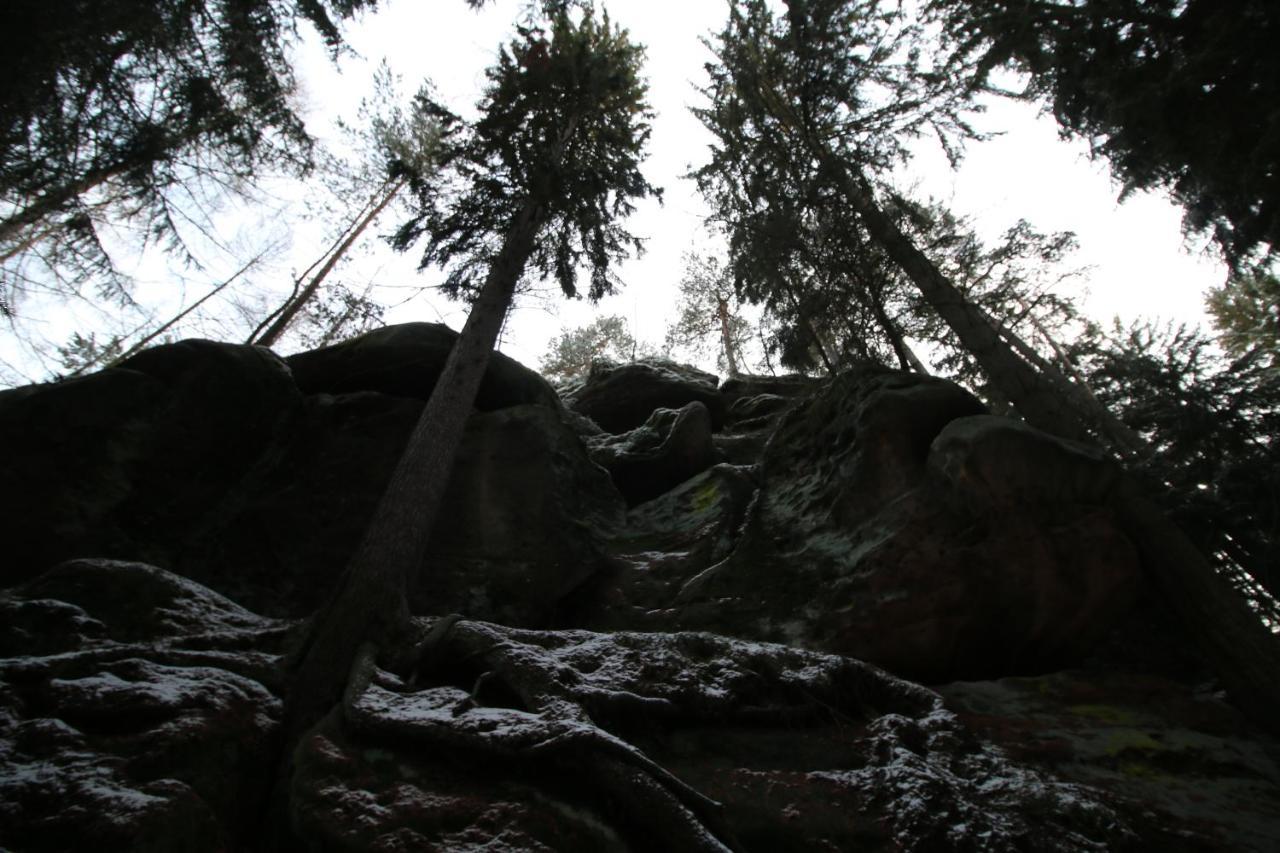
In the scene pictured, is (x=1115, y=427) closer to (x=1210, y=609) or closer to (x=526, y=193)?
(x=1210, y=609)

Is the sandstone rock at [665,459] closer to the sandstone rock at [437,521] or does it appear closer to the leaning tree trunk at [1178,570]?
the sandstone rock at [437,521]

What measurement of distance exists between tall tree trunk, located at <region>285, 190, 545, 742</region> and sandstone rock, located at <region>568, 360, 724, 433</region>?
5.91m

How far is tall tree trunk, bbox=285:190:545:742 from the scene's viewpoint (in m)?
4.36

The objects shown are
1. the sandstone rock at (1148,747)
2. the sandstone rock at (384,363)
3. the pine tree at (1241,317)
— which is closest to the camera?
the sandstone rock at (1148,747)

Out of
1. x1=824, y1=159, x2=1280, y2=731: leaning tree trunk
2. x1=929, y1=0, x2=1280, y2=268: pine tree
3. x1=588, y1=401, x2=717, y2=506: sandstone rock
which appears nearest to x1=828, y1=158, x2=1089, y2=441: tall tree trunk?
x1=824, y1=159, x2=1280, y2=731: leaning tree trunk

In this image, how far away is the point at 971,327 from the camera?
9109 mm

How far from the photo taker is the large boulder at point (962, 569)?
6328 mm

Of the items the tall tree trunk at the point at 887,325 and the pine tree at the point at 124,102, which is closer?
the pine tree at the point at 124,102

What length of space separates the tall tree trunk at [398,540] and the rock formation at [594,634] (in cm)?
27

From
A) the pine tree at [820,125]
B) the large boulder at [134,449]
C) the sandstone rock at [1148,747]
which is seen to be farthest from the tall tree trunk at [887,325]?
the large boulder at [134,449]

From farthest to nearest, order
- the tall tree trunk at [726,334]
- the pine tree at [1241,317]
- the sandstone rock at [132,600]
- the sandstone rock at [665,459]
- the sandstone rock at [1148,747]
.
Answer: the tall tree trunk at [726,334], the pine tree at [1241,317], the sandstone rock at [665,459], the sandstone rock at [132,600], the sandstone rock at [1148,747]

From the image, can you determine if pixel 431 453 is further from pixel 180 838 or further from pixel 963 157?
pixel 963 157

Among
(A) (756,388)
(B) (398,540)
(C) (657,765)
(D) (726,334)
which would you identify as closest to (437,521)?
(B) (398,540)

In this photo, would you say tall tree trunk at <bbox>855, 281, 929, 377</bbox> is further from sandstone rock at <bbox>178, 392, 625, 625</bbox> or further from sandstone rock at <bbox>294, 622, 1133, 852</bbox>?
sandstone rock at <bbox>294, 622, 1133, 852</bbox>
